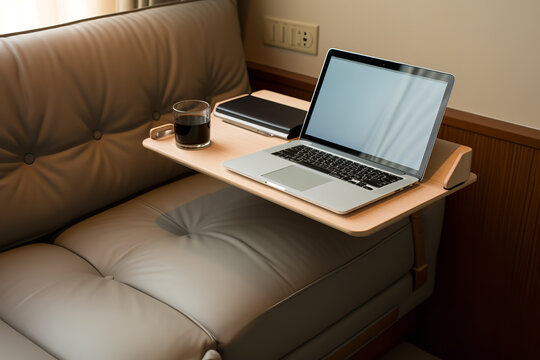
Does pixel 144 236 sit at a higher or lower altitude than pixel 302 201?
lower

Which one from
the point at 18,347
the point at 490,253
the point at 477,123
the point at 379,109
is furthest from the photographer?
the point at 490,253

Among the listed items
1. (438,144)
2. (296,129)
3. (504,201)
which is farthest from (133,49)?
(504,201)

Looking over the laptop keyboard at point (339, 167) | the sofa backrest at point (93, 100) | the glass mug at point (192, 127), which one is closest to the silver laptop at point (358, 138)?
the laptop keyboard at point (339, 167)

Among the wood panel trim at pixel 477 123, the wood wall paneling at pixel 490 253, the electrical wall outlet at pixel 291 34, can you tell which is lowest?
the wood wall paneling at pixel 490 253

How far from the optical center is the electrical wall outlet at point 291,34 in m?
1.89

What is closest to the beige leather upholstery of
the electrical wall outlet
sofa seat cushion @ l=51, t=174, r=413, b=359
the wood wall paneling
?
sofa seat cushion @ l=51, t=174, r=413, b=359

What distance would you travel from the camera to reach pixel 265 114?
4.83 feet

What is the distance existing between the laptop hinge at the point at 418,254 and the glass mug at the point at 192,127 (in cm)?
57

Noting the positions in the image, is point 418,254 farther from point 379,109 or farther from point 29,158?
point 29,158

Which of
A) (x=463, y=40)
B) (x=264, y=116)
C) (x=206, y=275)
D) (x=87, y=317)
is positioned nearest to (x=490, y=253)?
(x=463, y=40)

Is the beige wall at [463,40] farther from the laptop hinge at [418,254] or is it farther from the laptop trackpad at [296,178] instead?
the laptop trackpad at [296,178]

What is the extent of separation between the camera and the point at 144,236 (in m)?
1.42

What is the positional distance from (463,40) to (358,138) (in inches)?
18.6

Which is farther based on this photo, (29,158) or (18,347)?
(29,158)
